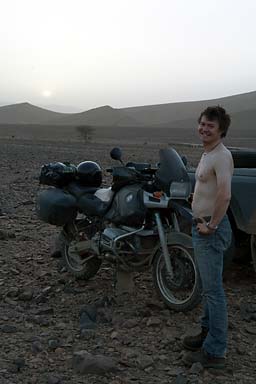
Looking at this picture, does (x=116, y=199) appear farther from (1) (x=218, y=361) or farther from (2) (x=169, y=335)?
(1) (x=218, y=361)

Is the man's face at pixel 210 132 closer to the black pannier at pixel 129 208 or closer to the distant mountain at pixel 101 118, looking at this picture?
the black pannier at pixel 129 208

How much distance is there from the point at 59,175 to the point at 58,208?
399mm

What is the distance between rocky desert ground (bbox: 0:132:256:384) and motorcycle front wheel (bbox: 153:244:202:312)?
5.2 inches

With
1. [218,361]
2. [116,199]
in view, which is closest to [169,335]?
[218,361]

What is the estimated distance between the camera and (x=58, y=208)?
19.9 feet

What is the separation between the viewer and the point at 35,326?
16.2 ft

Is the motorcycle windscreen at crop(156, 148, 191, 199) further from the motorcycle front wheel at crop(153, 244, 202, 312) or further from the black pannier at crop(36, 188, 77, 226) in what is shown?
the black pannier at crop(36, 188, 77, 226)

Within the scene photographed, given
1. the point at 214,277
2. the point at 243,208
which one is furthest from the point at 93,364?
the point at 243,208

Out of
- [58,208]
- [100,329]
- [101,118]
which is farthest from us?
[101,118]

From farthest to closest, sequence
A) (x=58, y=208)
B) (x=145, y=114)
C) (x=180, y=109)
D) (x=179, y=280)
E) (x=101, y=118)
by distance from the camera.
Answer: (x=145, y=114)
(x=180, y=109)
(x=101, y=118)
(x=58, y=208)
(x=179, y=280)

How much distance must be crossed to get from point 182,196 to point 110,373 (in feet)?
5.37

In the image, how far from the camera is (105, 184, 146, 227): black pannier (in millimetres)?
5340

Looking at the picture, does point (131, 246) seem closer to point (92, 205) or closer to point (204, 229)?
point (92, 205)

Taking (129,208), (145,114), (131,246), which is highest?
(129,208)
